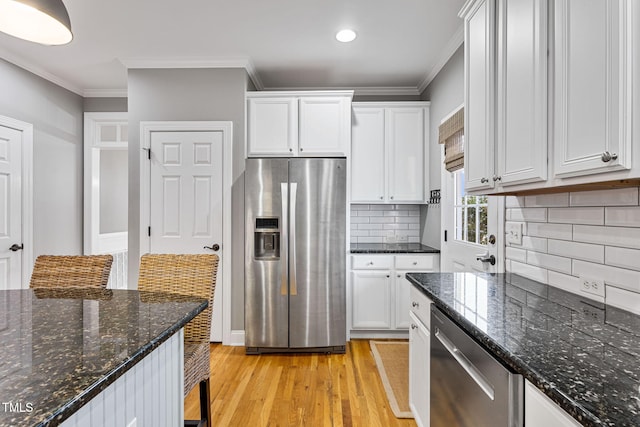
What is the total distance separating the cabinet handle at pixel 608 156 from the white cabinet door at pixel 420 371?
105cm

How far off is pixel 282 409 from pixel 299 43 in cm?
276

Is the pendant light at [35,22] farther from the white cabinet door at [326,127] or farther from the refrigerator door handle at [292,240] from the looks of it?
the white cabinet door at [326,127]

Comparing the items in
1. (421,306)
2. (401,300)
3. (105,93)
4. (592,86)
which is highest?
(105,93)

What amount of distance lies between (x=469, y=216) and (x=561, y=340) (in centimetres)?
184

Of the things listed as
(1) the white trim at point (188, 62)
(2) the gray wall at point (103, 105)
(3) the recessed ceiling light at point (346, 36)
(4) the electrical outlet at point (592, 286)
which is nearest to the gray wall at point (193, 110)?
(1) the white trim at point (188, 62)

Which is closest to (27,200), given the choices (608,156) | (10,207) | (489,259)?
(10,207)

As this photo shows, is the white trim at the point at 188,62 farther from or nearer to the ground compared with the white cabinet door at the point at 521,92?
farther from the ground

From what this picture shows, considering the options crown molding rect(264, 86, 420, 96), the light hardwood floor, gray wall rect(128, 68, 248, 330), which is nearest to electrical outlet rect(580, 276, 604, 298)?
the light hardwood floor

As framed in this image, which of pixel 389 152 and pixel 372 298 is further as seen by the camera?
pixel 389 152

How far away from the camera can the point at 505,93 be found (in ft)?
5.18

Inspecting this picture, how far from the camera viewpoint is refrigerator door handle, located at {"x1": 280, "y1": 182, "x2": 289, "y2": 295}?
299cm

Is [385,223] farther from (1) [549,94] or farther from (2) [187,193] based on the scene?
(1) [549,94]

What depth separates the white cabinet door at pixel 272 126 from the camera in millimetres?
3312

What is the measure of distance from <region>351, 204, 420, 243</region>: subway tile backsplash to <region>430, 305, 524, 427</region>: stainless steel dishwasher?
2329 millimetres
